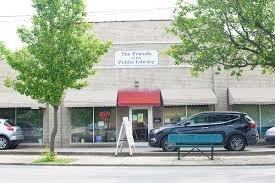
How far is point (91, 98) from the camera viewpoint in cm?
2867

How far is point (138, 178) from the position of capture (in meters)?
14.7

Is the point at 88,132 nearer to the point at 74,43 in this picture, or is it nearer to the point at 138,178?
the point at 74,43

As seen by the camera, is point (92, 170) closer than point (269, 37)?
Yes

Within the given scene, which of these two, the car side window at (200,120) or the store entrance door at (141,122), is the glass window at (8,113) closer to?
the store entrance door at (141,122)

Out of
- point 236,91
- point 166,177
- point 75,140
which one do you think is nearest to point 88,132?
point 75,140

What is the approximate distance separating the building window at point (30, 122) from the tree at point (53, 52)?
7.66 metres

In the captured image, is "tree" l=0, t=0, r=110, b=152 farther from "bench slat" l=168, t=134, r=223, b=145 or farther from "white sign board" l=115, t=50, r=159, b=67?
"white sign board" l=115, t=50, r=159, b=67

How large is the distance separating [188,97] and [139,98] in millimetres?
2478

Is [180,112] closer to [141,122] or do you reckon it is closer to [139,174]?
[141,122]

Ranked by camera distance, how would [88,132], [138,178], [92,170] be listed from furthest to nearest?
[88,132] < [92,170] < [138,178]

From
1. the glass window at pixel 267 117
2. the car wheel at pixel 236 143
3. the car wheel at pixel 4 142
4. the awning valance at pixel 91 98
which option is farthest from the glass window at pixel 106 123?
the glass window at pixel 267 117

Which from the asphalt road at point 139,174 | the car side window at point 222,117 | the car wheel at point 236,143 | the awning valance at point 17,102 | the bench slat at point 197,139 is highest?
the awning valance at point 17,102

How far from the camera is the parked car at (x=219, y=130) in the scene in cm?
2386

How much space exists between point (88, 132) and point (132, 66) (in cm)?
414
